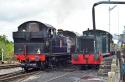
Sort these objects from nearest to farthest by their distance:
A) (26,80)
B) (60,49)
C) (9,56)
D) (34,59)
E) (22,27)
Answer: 1. (26,80)
2. (34,59)
3. (22,27)
4. (60,49)
5. (9,56)

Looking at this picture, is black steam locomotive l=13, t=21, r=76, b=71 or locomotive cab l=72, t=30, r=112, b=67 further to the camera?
locomotive cab l=72, t=30, r=112, b=67

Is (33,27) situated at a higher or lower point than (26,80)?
higher

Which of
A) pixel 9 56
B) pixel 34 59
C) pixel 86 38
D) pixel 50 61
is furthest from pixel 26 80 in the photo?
pixel 9 56

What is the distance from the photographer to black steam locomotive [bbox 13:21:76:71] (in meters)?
28.1

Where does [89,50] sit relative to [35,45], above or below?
below

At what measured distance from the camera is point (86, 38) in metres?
30.6

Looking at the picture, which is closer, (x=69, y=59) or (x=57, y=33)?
(x=57, y=33)

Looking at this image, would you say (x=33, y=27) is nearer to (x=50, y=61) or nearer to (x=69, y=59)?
(x=50, y=61)

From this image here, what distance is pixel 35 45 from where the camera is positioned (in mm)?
28594

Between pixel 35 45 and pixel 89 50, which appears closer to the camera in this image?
pixel 35 45

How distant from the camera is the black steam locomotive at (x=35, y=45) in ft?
92.3

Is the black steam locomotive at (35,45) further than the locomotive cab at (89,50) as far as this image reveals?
No

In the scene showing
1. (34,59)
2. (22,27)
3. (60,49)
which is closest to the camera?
(34,59)

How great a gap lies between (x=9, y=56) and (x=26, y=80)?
3067cm
